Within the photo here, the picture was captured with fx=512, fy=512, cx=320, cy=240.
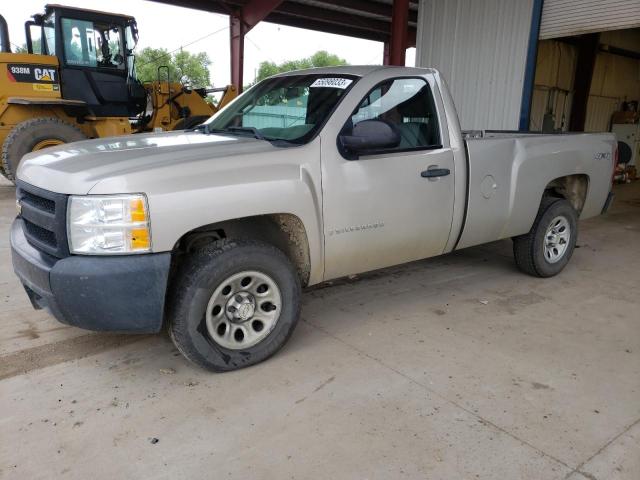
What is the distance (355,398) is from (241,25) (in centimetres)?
1568

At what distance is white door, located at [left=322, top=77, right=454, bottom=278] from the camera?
337 centimetres

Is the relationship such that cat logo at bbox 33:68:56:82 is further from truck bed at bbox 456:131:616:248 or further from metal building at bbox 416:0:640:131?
truck bed at bbox 456:131:616:248

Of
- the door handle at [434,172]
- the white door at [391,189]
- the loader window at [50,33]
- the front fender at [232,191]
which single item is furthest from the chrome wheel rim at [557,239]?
the loader window at [50,33]

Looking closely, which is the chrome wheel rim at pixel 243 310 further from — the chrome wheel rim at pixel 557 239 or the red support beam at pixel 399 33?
the red support beam at pixel 399 33

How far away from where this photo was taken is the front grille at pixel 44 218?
8.86 ft

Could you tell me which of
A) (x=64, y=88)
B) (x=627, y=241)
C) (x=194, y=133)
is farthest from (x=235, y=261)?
(x=64, y=88)

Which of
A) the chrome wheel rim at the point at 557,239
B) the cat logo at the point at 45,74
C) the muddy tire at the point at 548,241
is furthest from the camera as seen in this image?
the cat logo at the point at 45,74

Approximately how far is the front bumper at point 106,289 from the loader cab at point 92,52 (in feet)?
25.8

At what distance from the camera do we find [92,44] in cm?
959

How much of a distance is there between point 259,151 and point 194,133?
1.18m

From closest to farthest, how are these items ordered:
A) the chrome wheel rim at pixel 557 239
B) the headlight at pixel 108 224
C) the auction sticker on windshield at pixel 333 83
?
the headlight at pixel 108 224 < the auction sticker on windshield at pixel 333 83 < the chrome wheel rim at pixel 557 239

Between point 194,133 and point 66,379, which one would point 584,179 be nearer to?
point 194,133

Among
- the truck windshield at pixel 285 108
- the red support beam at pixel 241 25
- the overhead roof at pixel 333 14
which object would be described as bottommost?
the truck windshield at pixel 285 108

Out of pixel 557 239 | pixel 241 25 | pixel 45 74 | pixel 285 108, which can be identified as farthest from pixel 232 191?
pixel 241 25
